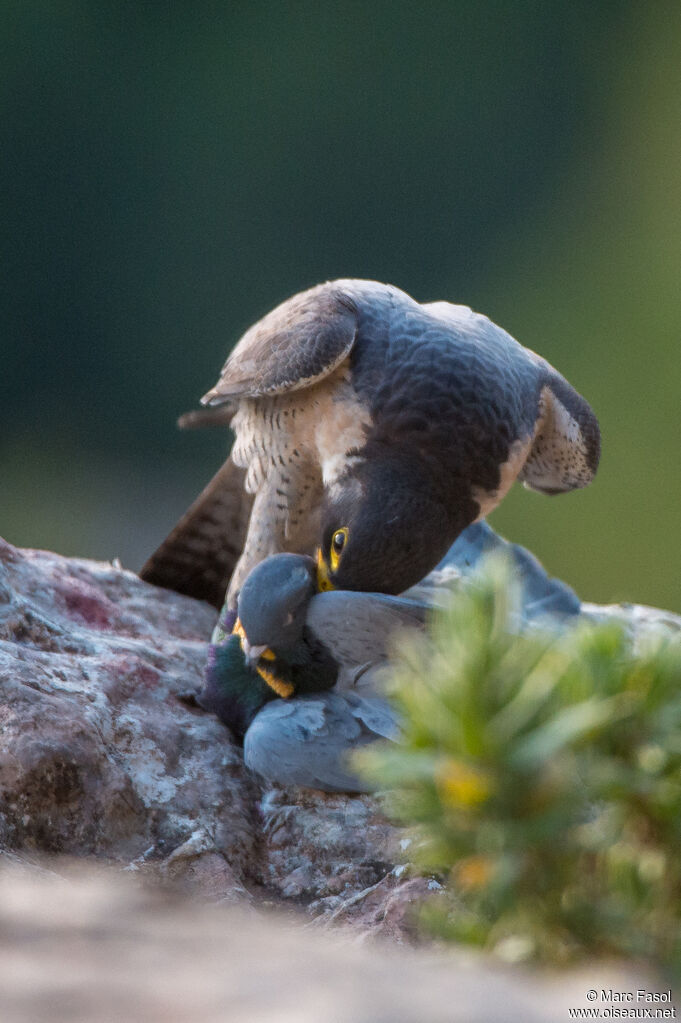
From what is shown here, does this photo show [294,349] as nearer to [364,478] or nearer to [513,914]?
[364,478]

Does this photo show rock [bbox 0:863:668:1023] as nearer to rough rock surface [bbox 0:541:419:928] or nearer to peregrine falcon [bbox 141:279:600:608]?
rough rock surface [bbox 0:541:419:928]

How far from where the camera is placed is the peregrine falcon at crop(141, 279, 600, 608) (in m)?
2.25

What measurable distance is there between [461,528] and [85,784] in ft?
3.64

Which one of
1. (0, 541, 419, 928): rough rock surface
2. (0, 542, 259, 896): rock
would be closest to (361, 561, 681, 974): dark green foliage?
(0, 541, 419, 928): rough rock surface

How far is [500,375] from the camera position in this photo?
2.40 meters

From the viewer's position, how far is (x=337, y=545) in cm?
223

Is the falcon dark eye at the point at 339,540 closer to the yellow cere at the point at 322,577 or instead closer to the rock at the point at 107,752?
the yellow cere at the point at 322,577

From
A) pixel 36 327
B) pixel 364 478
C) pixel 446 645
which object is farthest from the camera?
pixel 36 327

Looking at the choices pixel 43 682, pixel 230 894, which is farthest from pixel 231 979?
pixel 43 682

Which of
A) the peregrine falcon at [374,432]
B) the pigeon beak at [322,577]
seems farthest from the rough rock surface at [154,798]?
the peregrine falcon at [374,432]

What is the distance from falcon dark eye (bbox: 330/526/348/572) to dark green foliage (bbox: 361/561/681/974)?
1573 millimetres

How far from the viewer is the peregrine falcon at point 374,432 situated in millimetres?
2248

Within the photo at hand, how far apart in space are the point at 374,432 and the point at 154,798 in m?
1.00

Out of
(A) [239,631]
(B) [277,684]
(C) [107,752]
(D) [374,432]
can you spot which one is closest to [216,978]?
(C) [107,752]
